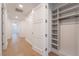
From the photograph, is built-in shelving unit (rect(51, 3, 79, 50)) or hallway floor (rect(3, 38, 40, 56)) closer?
hallway floor (rect(3, 38, 40, 56))

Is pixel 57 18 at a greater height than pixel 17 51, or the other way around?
pixel 57 18

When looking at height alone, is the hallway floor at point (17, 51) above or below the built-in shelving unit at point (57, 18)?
below

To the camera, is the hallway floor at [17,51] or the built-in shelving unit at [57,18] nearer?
the hallway floor at [17,51]

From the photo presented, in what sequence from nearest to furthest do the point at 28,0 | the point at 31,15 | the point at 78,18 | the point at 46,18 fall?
1. the point at 28,0
2. the point at 78,18
3. the point at 46,18
4. the point at 31,15

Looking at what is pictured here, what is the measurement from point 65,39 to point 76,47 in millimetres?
274

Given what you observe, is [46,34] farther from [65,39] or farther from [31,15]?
[31,15]

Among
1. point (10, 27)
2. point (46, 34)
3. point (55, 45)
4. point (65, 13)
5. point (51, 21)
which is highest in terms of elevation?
point (65, 13)

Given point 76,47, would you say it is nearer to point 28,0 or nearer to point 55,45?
point 55,45

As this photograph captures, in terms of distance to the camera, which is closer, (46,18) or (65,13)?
(46,18)

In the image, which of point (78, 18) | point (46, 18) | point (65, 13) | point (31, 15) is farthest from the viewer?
point (31, 15)

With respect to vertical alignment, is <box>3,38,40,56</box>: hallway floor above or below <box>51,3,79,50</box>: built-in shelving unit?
below

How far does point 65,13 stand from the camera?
167 centimetres

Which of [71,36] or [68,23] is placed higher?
[68,23]

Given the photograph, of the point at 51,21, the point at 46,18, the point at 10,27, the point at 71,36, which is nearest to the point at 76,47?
the point at 71,36
